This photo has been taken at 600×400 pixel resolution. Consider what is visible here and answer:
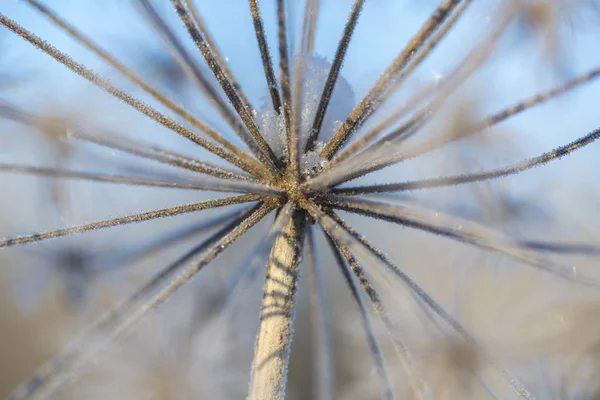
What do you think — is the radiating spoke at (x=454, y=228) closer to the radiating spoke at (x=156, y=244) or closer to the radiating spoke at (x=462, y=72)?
the radiating spoke at (x=462, y=72)

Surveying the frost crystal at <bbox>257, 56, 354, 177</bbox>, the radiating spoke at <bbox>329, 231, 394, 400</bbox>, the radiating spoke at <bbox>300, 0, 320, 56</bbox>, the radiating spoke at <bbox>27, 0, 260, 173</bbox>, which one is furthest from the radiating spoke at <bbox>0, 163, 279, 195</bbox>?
the radiating spoke at <bbox>329, 231, 394, 400</bbox>

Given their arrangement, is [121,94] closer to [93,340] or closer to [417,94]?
[93,340]

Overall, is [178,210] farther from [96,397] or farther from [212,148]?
[96,397]

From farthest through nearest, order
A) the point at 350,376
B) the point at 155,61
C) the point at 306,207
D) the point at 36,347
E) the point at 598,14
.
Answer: the point at 350,376 < the point at 36,347 < the point at 155,61 < the point at 598,14 < the point at 306,207

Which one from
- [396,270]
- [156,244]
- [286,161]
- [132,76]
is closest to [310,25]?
[286,161]

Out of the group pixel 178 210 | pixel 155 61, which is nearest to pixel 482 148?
pixel 178 210

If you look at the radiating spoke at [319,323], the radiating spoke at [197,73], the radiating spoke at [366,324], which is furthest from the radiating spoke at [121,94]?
the radiating spoke at [366,324]

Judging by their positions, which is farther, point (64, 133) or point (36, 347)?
point (36, 347)
